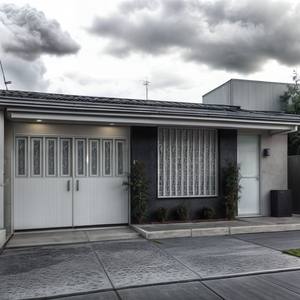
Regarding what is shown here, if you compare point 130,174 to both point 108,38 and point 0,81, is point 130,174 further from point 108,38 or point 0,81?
point 0,81

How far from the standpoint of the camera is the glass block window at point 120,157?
8.57 meters

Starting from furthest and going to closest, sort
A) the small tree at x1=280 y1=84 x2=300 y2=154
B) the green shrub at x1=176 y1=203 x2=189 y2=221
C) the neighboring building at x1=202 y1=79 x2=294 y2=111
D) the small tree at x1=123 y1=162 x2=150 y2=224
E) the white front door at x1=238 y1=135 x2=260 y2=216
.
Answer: the neighboring building at x1=202 y1=79 x2=294 y2=111, the small tree at x1=280 y1=84 x2=300 y2=154, the white front door at x1=238 y1=135 x2=260 y2=216, the green shrub at x1=176 y1=203 x2=189 y2=221, the small tree at x1=123 y1=162 x2=150 y2=224

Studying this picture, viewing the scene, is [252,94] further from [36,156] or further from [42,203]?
[42,203]

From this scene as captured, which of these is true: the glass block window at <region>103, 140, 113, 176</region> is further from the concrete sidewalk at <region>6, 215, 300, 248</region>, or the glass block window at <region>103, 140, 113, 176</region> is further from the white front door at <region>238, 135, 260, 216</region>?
the white front door at <region>238, 135, 260, 216</region>

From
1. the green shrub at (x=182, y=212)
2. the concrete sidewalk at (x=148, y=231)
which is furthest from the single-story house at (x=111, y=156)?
the concrete sidewalk at (x=148, y=231)

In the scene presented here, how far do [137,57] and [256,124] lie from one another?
7.95 m

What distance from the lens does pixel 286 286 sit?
174 inches

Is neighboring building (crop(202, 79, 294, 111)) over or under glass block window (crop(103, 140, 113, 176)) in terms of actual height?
over

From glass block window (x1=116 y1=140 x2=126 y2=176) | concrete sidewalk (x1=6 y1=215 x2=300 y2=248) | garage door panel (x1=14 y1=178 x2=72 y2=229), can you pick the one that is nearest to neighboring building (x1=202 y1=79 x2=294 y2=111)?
concrete sidewalk (x1=6 y1=215 x2=300 y2=248)

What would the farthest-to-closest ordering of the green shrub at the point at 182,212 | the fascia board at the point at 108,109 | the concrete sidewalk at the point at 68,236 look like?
1. the green shrub at the point at 182,212
2. the fascia board at the point at 108,109
3. the concrete sidewalk at the point at 68,236

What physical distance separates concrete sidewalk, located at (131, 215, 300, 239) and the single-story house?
58 centimetres

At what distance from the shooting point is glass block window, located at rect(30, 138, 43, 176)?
25.9ft

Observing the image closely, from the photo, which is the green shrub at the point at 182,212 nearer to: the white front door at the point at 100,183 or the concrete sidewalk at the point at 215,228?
the concrete sidewalk at the point at 215,228

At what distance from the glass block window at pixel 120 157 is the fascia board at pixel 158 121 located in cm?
59
